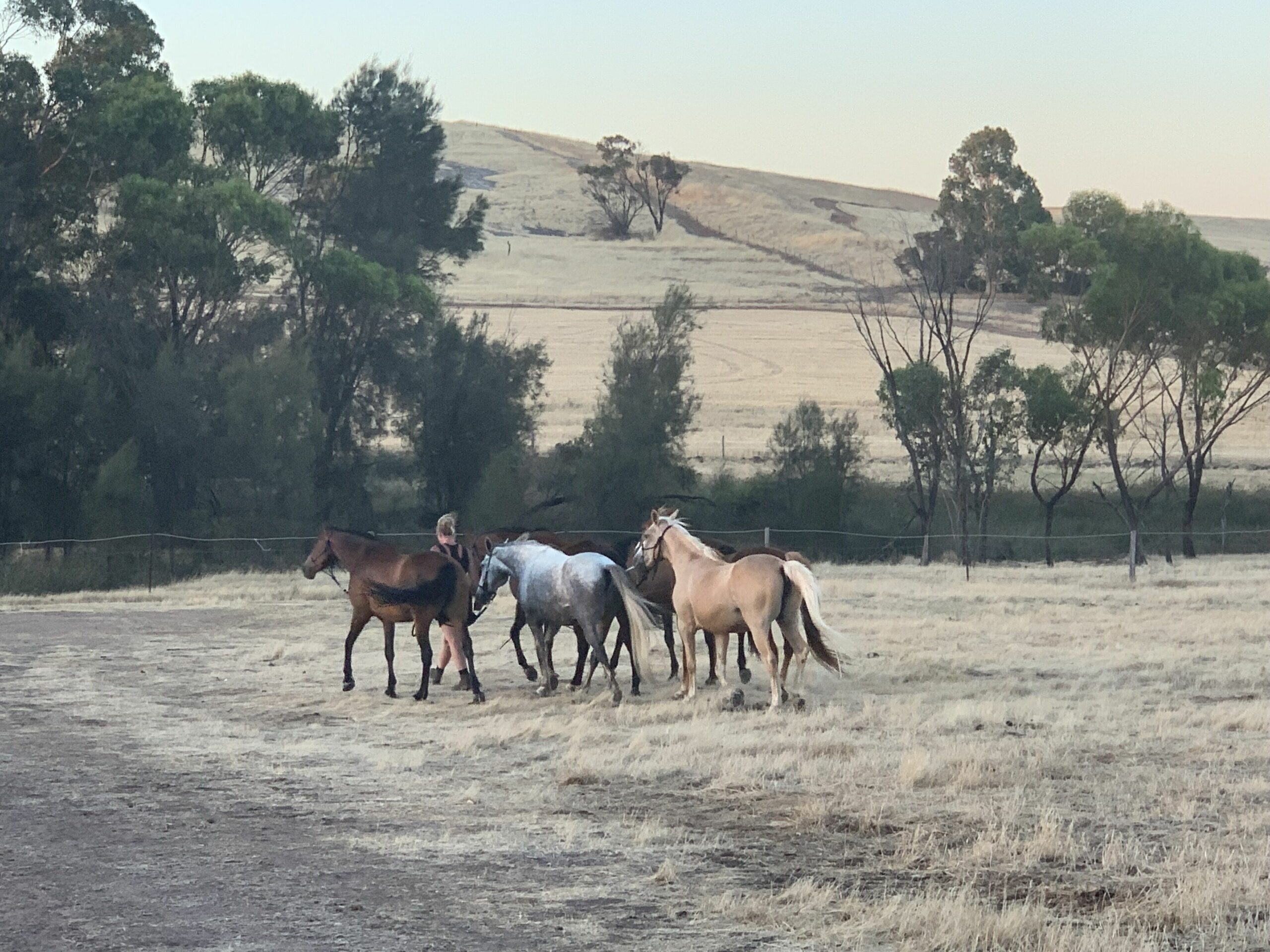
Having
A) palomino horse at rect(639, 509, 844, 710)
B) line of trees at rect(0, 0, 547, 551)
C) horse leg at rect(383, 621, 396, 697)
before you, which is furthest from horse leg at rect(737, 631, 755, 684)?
line of trees at rect(0, 0, 547, 551)

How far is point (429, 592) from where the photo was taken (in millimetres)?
13703

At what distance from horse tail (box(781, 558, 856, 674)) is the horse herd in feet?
0.04

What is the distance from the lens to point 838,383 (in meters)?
64.9

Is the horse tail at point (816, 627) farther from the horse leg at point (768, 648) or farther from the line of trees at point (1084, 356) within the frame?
the line of trees at point (1084, 356)

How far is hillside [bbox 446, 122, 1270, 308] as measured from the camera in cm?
8906

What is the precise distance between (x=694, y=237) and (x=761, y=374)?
45716 millimetres

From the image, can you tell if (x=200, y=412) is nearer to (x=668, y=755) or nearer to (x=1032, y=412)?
(x=1032, y=412)

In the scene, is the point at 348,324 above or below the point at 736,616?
above

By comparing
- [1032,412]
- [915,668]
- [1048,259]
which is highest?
[1048,259]

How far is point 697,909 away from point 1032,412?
34.5m

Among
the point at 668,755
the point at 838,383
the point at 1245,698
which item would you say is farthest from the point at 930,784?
the point at 838,383

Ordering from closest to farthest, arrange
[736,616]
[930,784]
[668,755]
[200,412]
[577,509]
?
[930,784], [668,755], [736,616], [200,412], [577,509]

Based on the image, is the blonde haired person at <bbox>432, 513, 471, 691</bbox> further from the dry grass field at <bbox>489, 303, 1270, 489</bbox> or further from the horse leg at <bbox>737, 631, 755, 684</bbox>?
the dry grass field at <bbox>489, 303, 1270, 489</bbox>

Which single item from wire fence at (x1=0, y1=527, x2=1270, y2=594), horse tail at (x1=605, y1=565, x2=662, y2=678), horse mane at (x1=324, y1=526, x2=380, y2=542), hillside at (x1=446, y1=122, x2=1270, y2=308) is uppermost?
hillside at (x1=446, y1=122, x2=1270, y2=308)
